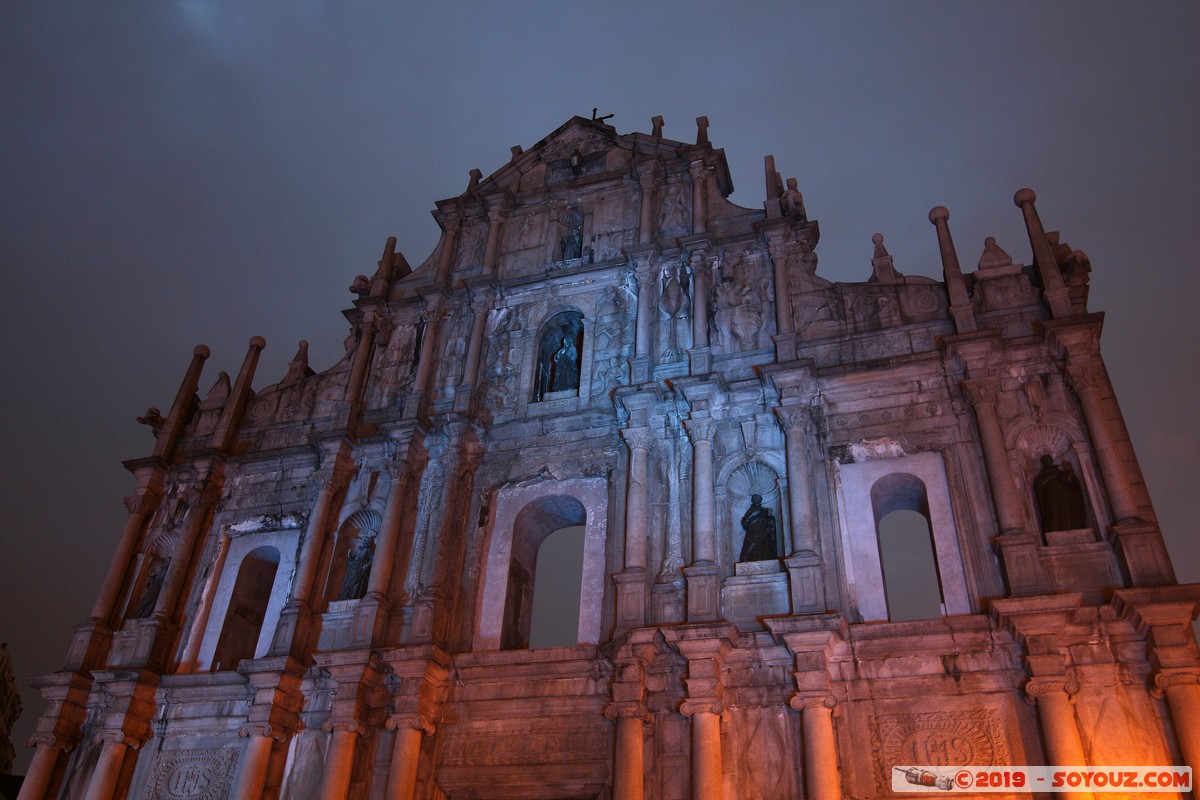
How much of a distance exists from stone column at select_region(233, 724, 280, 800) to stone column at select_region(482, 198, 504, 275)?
374 inches

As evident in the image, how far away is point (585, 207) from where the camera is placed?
19703mm

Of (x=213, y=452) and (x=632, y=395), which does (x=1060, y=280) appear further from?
(x=213, y=452)

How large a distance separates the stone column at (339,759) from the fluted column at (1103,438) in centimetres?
1109

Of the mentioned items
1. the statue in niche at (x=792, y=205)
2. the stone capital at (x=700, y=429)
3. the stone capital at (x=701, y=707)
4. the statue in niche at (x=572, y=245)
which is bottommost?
the stone capital at (x=701, y=707)

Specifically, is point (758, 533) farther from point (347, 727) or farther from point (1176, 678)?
point (347, 727)

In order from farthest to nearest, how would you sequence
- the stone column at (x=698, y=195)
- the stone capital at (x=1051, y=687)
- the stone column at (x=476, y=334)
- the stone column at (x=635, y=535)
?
the stone column at (x=698, y=195)
the stone column at (x=476, y=334)
the stone column at (x=635, y=535)
the stone capital at (x=1051, y=687)

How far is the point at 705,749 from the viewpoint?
11.8m

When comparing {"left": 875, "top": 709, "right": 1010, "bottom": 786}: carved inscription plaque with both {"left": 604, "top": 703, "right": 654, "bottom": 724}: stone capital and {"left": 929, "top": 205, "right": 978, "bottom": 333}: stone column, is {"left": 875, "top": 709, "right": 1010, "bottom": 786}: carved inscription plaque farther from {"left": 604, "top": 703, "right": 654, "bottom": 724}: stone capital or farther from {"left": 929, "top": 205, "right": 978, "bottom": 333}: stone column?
{"left": 929, "top": 205, "right": 978, "bottom": 333}: stone column

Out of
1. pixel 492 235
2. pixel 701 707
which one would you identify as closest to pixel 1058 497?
pixel 701 707

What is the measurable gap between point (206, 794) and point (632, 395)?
30.2ft

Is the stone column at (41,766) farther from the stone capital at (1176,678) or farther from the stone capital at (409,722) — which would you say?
the stone capital at (1176,678)

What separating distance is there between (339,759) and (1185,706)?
10989mm

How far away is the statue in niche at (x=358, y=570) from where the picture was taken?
1586 centimetres

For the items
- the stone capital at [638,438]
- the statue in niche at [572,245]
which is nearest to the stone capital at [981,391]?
the stone capital at [638,438]
